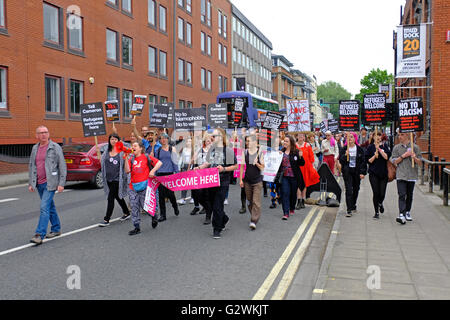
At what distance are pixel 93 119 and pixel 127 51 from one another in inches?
767

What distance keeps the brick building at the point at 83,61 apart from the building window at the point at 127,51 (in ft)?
0.22

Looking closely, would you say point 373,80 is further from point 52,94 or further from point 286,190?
point 286,190

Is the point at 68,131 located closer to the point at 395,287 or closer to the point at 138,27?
the point at 138,27

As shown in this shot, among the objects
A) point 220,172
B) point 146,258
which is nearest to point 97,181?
point 220,172

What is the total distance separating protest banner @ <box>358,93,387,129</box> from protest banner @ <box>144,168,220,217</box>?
5.30 meters

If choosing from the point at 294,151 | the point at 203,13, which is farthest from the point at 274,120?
the point at 203,13

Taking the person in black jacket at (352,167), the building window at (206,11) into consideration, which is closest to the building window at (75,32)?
the person in black jacket at (352,167)

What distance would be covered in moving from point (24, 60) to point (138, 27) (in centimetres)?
1191

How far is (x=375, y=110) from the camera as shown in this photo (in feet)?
36.0

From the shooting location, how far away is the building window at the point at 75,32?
2236 centimetres

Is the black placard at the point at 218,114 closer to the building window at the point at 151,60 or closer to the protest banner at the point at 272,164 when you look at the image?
the protest banner at the point at 272,164

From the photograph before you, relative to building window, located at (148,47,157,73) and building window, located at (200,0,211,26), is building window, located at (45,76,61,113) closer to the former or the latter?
building window, located at (148,47,157,73)
